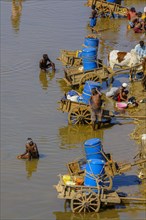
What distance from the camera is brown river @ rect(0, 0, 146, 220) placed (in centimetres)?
1525

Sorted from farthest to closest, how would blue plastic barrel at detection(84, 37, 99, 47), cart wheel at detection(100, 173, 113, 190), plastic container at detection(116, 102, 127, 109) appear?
blue plastic barrel at detection(84, 37, 99, 47) < plastic container at detection(116, 102, 127, 109) < cart wheel at detection(100, 173, 113, 190)

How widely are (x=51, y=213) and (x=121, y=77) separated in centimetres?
976

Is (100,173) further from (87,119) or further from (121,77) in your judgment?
(121,77)

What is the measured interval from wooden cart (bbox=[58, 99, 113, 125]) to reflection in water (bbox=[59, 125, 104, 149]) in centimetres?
19

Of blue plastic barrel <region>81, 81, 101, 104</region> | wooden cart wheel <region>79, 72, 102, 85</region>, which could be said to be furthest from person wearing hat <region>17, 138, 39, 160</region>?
wooden cart wheel <region>79, 72, 102, 85</region>

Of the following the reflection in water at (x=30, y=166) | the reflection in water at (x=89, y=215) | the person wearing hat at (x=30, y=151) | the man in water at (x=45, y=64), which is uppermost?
the man in water at (x=45, y=64)

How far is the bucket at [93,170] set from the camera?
48.3ft

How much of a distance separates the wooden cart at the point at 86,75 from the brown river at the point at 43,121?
0.63 meters

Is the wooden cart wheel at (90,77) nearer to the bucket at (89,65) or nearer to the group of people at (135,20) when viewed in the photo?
the bucket at (89,65)

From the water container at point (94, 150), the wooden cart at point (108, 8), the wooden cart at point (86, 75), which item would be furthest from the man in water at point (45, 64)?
the water container at point (94, 150)

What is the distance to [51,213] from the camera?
1490 cm

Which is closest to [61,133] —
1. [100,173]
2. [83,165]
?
[83,165]

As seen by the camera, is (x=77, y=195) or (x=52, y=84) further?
(x=52, y=84)

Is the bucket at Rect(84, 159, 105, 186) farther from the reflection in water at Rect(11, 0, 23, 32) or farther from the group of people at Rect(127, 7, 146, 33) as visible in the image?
the reflection in water at Rect(11, 0, 23, 32)
